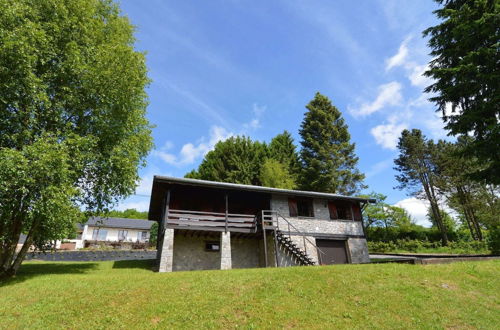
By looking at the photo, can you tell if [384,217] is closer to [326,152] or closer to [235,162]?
[326,152]

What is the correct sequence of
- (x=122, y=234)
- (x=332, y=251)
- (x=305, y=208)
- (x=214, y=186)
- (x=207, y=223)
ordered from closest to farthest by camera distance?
(x=207, y=223)
(x=214, y=186)
(x=332, y=251)
(x=305, y=208)
(x=122, y=234)

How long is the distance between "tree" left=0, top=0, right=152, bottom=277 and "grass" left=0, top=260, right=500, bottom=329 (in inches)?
121

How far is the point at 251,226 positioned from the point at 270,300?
8.76 meters

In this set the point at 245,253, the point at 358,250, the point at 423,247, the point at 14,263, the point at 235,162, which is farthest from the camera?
the point at 235,162

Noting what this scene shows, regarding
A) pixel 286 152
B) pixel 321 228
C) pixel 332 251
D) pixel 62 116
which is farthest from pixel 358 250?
pixel 286 152

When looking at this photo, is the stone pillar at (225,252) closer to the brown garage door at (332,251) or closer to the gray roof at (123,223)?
the brown garage door at (332,251)

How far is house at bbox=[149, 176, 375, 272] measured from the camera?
633 inches

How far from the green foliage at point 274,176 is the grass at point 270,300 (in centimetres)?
2263

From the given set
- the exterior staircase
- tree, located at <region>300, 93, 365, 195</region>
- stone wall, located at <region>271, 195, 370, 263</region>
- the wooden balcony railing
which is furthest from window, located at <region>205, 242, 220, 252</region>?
tree, located at <region>300, 93, 365, 195</region>

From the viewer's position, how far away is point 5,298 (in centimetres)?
900

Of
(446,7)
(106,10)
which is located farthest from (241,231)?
(446,7)

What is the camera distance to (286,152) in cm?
4075

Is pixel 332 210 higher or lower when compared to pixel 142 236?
lower

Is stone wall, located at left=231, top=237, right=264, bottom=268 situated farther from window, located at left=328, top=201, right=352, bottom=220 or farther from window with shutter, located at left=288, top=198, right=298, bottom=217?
window, located at left=328, top=201, right=352, bottom=220
